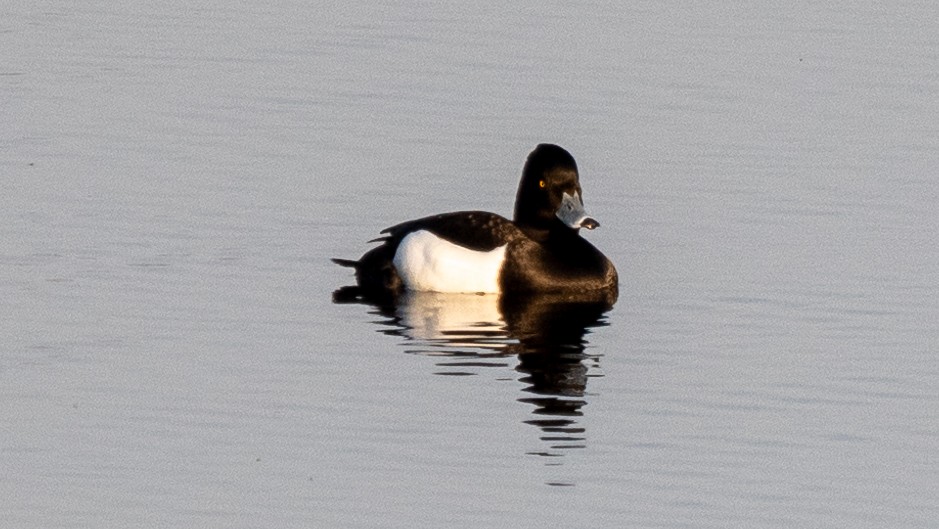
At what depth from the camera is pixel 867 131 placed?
73.4 feet

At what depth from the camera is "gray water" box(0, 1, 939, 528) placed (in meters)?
11.6

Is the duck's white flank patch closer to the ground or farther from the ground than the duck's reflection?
farther from the ground

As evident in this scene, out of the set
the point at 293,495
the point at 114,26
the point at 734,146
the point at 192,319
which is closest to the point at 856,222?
the point at 734,146

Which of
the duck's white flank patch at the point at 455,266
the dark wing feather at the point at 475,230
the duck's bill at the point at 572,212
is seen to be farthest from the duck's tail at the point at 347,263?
the duck's bill at the point at 572,212

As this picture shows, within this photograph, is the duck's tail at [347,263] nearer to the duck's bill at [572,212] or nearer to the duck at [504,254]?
the duck at [504,254]

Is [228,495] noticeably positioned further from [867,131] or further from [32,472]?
[867,131]

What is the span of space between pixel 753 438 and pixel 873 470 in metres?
0.86

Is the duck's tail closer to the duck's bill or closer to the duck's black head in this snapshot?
the duck's black head

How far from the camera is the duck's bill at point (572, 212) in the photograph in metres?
17.5

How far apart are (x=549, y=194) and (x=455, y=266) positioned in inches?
40.5

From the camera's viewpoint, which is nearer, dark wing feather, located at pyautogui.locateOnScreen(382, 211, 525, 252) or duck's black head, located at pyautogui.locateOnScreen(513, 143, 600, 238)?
dark wing feather, located at pyautogui.locateOnScreen(382, 211, 525, 252)

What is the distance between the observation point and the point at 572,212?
57.8 feet

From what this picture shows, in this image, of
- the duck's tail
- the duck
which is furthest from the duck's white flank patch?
the duck's tail

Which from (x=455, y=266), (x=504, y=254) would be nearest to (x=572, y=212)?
(x=504, y=254)
